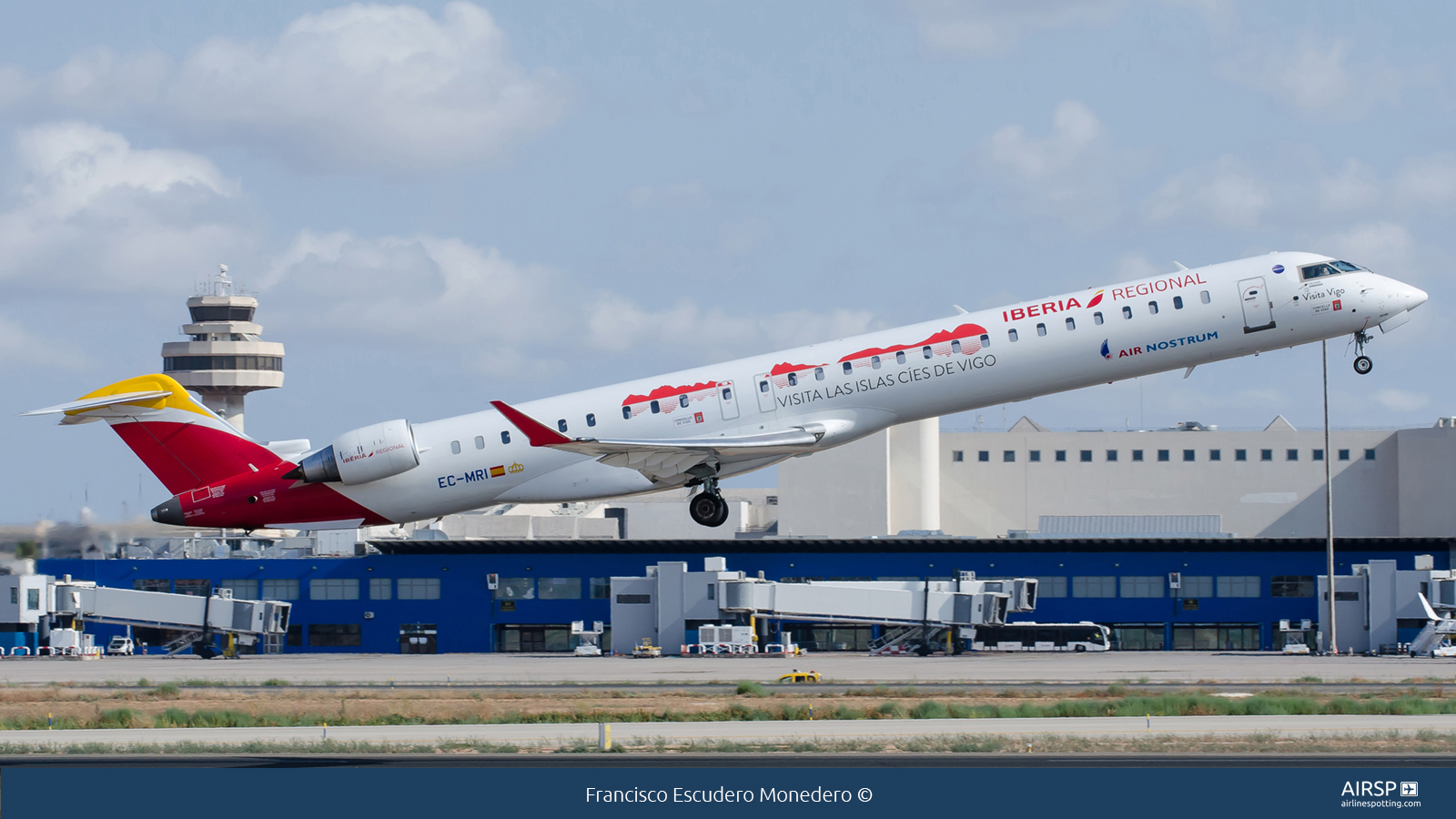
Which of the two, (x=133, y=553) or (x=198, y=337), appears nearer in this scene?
(x=133, y=553)

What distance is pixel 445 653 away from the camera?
83000 mm

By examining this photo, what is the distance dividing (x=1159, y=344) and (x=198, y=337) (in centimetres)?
11775

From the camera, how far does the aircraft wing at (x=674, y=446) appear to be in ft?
117

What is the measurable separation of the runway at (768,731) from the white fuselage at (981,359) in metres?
7.25

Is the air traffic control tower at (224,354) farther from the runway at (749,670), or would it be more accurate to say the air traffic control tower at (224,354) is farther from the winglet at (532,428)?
the winglet at (532,428)

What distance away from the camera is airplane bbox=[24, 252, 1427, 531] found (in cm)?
3512

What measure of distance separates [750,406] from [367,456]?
9476 millimetres

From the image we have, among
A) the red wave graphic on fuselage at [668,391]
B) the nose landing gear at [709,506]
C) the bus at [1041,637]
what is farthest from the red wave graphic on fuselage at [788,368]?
the bus at [1041,637]

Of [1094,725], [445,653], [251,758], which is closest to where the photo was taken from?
[251,758]

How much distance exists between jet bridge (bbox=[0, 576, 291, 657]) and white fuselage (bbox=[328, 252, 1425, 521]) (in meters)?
46.2

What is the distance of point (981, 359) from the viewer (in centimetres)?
3519

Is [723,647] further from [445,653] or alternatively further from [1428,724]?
[1428,724]

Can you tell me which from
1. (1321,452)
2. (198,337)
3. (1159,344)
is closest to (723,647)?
(1159,344)

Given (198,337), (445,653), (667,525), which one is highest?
(198,337)
